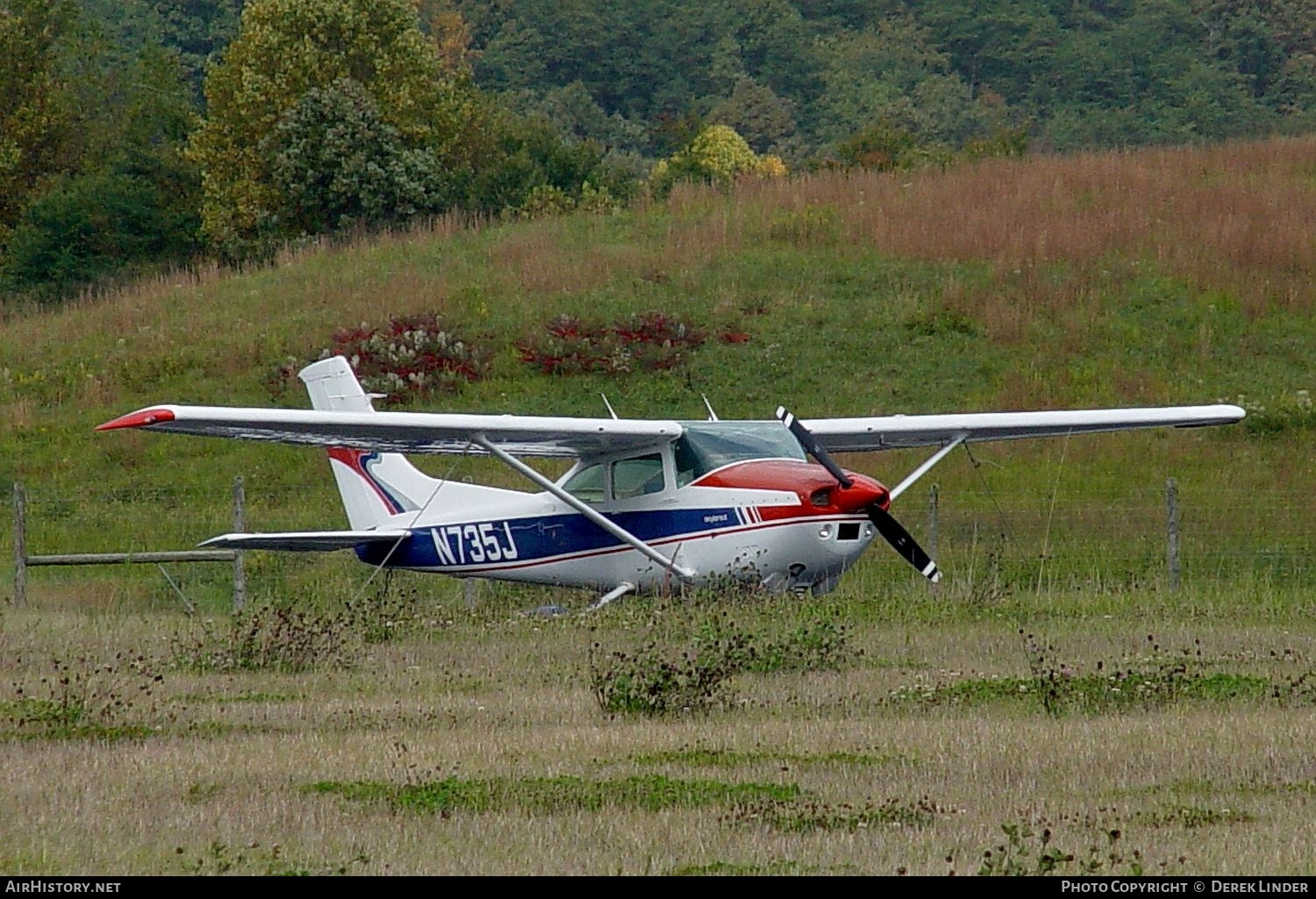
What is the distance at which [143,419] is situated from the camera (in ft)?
43.0

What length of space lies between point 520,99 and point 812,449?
6310 cm

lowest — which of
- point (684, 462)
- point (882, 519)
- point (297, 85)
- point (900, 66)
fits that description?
point (900, 66)

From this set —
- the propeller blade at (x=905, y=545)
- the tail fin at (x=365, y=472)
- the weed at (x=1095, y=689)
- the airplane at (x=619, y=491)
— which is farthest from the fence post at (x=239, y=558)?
the weed at (x=1095, y=689)

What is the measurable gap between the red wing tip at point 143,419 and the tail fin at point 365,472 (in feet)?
15.1

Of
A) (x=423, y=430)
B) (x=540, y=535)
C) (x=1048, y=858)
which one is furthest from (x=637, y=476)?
(x=1048, y=858)

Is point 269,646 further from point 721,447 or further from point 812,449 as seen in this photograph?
point 812,449

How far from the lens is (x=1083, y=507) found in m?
23.0

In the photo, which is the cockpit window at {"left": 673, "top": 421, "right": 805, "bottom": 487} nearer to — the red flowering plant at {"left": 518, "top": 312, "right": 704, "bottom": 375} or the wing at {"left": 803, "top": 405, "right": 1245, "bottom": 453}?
the wing at {"left": 803, "top": 405, "right": 1245, "bottom": 453}

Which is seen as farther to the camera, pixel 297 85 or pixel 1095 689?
pixel 297 85

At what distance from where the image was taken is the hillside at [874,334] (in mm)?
23609

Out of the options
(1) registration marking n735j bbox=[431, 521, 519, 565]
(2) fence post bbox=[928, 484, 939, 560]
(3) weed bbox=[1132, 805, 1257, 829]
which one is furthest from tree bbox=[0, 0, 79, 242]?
(3) weed bbox=[1132, 805, 1257, 829]

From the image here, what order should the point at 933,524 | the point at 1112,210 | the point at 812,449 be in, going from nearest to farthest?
the point at 812,449, the point at 933,524, the point at 1112,210

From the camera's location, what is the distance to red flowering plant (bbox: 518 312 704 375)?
2944 centimetres

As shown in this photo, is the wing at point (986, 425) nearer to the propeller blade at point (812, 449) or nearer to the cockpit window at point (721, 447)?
the propeller blade at point (812, 449)
